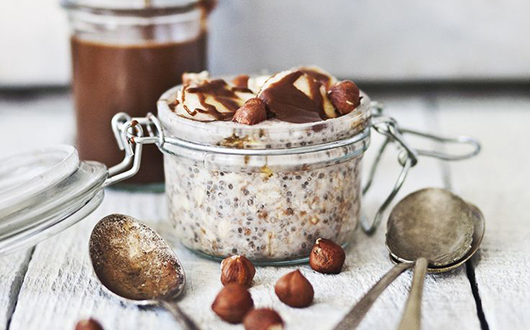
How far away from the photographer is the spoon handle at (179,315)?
71cm

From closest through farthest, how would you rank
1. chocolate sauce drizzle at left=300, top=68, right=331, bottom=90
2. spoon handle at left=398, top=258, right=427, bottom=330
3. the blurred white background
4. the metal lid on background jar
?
spoon handle at left=398, top=258, right=427, bottom=330
chocolate sauce drizzle at left=300, top=68, right=331, bottom=90
the metal lid on background jar
the blurred white background

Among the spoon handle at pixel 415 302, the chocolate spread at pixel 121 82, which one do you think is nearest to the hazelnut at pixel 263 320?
the spoon handle at pixel 415 302

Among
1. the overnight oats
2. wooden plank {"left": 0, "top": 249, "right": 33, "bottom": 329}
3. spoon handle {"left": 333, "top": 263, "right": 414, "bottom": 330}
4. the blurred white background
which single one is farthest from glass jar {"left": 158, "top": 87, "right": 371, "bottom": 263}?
the blurred white background

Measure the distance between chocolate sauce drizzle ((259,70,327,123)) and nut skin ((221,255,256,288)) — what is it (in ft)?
0.55

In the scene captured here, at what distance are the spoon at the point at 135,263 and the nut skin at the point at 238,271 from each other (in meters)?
0.05

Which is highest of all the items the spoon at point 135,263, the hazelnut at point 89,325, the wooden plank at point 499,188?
the hazelnut at point 89,325

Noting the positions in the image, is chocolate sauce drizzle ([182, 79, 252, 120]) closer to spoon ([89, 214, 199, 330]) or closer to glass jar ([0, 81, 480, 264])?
glass jar ([0, 81, 480, 264])

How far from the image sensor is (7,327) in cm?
76

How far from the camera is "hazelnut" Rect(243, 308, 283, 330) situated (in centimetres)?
71

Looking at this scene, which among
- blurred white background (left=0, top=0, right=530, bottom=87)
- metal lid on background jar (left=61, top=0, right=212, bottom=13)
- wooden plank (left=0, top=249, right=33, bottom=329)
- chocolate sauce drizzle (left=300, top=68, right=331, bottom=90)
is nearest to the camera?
wooden plank (left=0, top=249, right=33, bottom=329)

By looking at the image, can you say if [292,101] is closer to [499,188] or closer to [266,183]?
[266,183]

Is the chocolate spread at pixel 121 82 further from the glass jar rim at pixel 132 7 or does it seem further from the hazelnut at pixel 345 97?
the hazelnut at pixel 345 97

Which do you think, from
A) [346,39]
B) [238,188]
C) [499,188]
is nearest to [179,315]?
[238,188]

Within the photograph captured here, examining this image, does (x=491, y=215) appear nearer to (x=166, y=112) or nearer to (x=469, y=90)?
(x=166, y=112)
